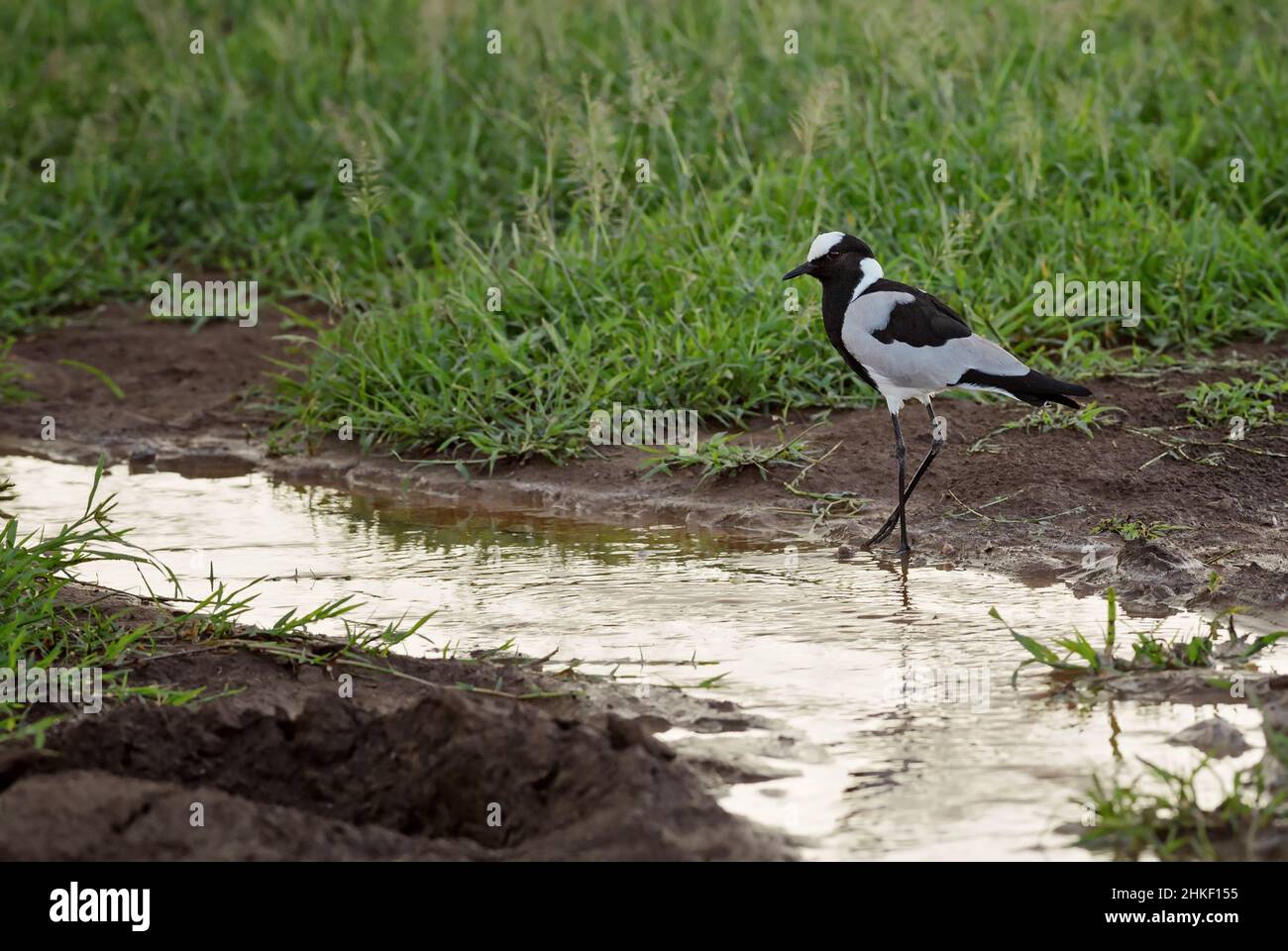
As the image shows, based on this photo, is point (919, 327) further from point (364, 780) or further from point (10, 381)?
point (10, 381)

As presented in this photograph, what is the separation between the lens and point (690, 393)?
282 inches

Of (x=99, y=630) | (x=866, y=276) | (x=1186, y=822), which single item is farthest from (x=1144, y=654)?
(x=99, y=630)

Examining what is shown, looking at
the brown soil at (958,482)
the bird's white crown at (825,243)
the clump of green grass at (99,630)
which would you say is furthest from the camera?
the bird's white crown at (825,243)

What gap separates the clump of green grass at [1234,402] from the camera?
658cm

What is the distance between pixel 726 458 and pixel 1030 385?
4.43 feet

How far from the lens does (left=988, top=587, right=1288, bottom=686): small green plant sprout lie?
4.32m

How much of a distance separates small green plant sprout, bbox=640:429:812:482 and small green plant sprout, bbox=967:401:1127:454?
687 mm

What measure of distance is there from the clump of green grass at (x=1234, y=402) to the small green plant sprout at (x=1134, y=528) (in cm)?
102

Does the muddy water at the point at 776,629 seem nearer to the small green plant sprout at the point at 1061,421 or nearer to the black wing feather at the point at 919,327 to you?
the black wing feather at the point at 919,327

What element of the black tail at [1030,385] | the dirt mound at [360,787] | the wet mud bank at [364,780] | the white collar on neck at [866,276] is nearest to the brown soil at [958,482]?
the black tail at [1030,385]

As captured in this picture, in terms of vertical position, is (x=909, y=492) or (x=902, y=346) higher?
(x=902, y=346)

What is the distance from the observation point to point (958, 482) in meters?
6.35

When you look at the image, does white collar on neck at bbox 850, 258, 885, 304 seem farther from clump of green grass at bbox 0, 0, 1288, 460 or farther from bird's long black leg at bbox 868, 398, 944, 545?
clump of green grass at bbox 0, 0, 1288, 460

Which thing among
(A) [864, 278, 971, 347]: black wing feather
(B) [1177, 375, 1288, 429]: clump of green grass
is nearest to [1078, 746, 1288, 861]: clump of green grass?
(A) [864, 278, 971, 347]: black wing feather
